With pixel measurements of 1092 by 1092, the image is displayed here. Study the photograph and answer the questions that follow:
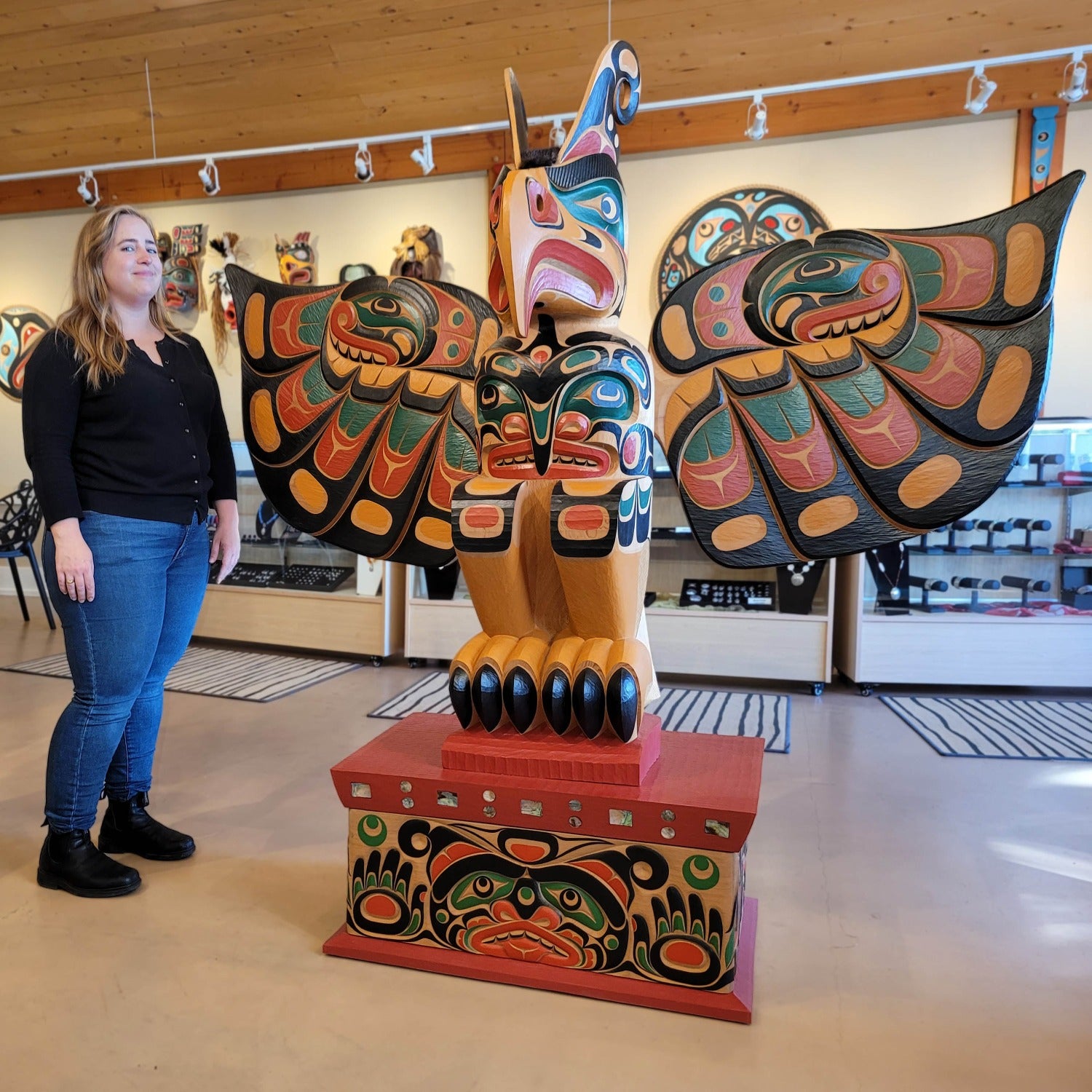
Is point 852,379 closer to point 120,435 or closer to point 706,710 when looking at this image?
point 120,435

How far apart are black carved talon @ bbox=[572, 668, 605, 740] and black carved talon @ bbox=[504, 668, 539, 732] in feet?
0.28

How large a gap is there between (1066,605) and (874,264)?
99.8 inches

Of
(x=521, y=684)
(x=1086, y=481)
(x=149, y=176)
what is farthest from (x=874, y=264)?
(x=149, y=176)

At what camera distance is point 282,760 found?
2.59 metres

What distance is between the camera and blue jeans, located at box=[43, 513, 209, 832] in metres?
1.62

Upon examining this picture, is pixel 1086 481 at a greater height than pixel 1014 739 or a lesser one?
greater

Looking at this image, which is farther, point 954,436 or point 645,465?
point 645,465

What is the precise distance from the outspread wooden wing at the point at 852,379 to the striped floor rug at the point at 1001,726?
1526 mm

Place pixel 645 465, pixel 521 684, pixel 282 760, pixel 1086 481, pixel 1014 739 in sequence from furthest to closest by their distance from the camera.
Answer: pixel 1086 481
pixel 1014 739
pixel 282 760
pixel 645 465
pixel 521 684

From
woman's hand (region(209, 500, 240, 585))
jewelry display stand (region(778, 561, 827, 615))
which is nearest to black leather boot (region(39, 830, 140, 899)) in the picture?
woman's hand (region(209, 500, 240, 585))

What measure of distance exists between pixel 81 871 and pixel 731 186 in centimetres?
359

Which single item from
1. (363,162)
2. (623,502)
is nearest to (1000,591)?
(623,502)

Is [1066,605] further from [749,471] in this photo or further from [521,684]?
[521,684]

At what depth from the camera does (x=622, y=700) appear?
55.3 inches
